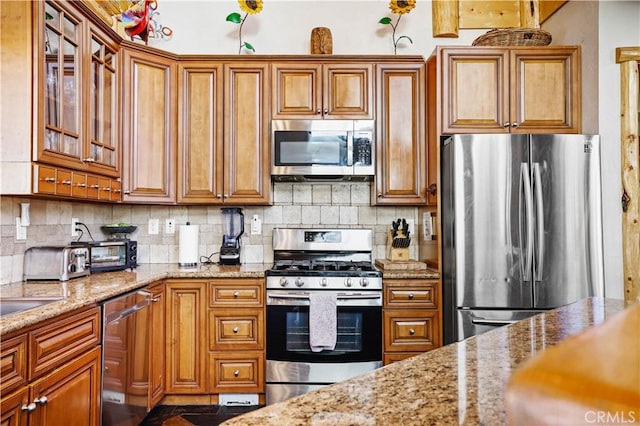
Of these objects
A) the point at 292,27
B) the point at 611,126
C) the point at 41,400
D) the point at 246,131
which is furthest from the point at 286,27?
the point at 41,400

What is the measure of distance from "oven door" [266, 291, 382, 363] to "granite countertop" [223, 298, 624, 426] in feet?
5.48

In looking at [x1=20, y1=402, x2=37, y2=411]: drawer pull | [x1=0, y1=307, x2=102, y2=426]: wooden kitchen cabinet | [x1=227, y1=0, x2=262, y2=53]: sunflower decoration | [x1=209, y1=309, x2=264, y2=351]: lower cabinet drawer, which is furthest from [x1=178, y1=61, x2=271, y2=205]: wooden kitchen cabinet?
[x1=20, y1=402, x2=37, y2=411]: drawer pull

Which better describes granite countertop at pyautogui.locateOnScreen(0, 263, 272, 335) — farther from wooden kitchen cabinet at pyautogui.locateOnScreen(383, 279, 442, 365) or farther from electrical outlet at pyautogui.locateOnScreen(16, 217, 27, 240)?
wooden kitchen cabinet at pyautogui.locateOnScreen(383, 279, 442, 365)

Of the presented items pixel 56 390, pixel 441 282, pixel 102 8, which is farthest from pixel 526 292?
pixel 102 8

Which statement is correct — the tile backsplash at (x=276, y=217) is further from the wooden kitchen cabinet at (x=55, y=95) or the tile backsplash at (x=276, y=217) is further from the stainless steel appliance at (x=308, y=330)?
the wooden kitchen cabinet at (x=55, y=95)

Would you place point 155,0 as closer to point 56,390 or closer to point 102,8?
point 102,8

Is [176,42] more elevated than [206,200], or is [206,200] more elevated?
[176,42]

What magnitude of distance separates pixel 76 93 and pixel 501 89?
8.62 ft

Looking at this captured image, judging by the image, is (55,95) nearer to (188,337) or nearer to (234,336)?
(188,337)

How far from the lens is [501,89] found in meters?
2.77

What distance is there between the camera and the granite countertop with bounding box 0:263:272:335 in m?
1.45

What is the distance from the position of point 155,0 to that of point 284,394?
3070 millimetres

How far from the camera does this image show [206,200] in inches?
118

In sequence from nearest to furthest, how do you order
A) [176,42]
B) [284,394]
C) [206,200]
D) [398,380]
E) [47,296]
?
[398,380] < [47,296] < [284,394] < [206,200] < [176,42]
